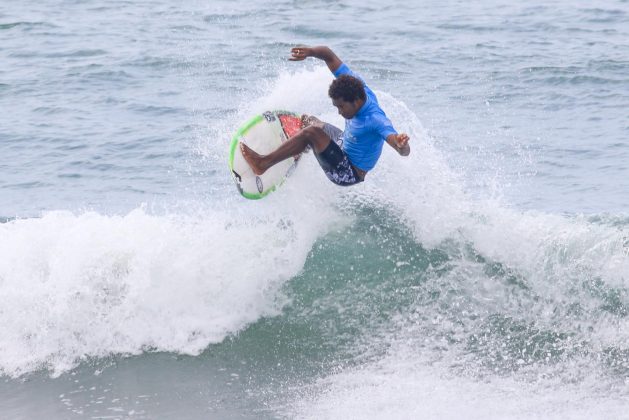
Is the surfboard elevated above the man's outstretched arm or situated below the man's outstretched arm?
below

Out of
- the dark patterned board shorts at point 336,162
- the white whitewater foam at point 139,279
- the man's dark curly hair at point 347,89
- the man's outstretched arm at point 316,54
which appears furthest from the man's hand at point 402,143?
the white whitewater foam at point 139,279

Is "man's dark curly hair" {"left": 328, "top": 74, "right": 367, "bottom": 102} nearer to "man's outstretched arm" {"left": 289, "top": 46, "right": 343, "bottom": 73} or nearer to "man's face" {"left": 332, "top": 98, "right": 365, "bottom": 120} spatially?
"man's face" {"left": 332, "top": 98, "right": 365, "bottom": 120}

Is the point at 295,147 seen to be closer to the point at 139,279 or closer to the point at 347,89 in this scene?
the point at 347,89

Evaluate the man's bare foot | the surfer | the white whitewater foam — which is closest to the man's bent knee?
the surfer

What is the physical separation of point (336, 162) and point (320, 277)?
1.61 meters

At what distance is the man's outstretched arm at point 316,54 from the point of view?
834 cm

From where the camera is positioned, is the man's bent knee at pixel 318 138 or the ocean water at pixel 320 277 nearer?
the ocean water at pixel 320 277

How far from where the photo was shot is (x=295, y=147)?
8.39 meters

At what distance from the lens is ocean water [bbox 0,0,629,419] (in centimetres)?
789

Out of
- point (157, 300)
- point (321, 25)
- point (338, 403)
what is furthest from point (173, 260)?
point (321, 25)

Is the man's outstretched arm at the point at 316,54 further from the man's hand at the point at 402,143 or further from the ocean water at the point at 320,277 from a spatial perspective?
the man's hand at the point at 402,143

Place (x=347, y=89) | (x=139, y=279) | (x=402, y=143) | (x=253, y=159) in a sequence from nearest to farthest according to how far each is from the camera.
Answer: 1. (x=402, y=143)
2. (x=347, y=89)
3. (x=253, y=159)
4. (x=139, y=279)

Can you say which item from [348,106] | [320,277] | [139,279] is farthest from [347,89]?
[139,279]

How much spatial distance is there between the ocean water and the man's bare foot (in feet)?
2.02
